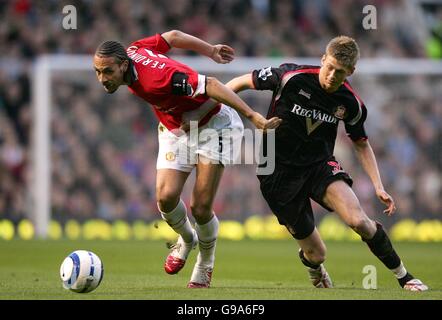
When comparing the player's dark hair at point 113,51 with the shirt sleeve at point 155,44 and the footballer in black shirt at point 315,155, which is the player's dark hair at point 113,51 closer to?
the shirt sleeve at point 155,44

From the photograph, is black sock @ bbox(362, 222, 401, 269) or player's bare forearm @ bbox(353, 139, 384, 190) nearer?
black sock @ bbox(362, 222, 401, 269)

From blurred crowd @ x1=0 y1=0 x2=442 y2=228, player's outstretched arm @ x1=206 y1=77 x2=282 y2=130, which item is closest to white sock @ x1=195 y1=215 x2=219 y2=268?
player's outstretched arm @ x1=206 y1=77 x2=282 y2=130

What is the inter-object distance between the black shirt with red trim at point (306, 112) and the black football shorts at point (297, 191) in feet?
0.27

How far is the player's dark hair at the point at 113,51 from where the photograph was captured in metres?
7.98

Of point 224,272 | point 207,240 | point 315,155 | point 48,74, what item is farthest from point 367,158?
point 48,74

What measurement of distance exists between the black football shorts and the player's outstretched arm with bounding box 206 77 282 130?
103 cm

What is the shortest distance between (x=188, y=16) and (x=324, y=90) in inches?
526

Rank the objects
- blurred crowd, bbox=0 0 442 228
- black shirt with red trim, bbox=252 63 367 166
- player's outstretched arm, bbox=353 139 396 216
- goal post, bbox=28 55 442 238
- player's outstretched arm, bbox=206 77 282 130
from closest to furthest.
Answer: player's outstretched arm, bbox=206 77 282 130
player's outstretched arm, bbox=353 139 396 216
black shirt with red trim, bbox=252 63 367 166
goal post, bbox=28 55 442 238
blurred crowd, bbox=0 0 442 228

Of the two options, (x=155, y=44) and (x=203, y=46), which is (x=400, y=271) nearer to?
(x=203, y=46)

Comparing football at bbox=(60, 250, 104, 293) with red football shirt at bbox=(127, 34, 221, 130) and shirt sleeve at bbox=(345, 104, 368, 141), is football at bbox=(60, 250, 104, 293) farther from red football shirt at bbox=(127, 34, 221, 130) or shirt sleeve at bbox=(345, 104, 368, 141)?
shirt sleeve at bbox=(345, 104, 368, 141)

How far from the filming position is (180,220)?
8.82 m

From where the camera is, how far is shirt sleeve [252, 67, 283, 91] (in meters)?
8.41
